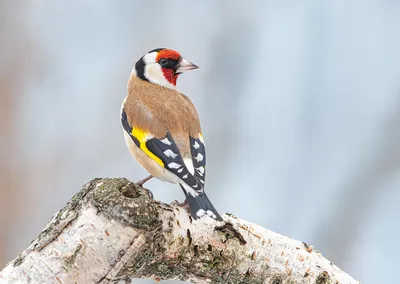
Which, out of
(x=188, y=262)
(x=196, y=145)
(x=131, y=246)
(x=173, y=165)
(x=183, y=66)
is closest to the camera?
(x=131, y=246)

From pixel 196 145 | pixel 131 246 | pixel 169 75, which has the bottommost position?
pixel 131 246

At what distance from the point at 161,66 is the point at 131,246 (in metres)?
0.95

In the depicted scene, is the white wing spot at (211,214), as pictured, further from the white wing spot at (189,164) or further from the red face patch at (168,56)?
the red face patch at (168,56)

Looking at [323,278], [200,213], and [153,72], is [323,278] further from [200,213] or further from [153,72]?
[153,72]

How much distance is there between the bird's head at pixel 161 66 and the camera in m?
2.16

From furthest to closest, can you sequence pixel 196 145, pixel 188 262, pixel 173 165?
pixel 196 145 < pixel 173 165 < pixel 188 262

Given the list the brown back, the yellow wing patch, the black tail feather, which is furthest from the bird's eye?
the black tail feather

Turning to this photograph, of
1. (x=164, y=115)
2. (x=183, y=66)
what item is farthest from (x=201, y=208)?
(x=183, y=66)

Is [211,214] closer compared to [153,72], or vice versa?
[211,214]

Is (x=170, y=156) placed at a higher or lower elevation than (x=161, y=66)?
lower

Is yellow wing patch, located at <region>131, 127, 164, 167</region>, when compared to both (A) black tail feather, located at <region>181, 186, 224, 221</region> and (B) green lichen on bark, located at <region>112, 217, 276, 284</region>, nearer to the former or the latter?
(A) black tail feather, located at <region>181, 186, 224, 221</region>

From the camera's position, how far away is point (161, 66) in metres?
2.19

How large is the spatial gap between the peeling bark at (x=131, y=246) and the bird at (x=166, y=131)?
14 centimetres

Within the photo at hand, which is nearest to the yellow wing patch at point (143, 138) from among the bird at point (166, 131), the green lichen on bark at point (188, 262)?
the bird at point (166, 131)
